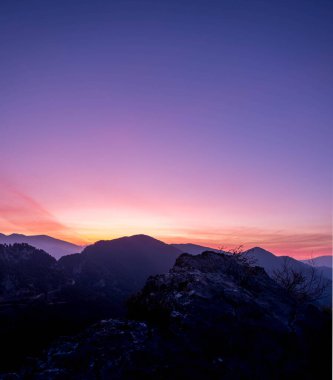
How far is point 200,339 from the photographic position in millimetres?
4430

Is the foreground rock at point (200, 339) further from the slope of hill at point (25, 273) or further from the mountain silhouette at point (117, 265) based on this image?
the slope of hill at point (25, 273)

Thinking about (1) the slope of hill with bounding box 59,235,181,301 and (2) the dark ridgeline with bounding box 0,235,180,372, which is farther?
(1) the slope of hill with bounding box 59,235,181,301

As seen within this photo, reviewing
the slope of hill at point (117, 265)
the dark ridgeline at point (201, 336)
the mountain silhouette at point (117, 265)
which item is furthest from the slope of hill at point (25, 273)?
the dark ridgeline at point (201, 336)

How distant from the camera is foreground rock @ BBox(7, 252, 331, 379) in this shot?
12.3ft

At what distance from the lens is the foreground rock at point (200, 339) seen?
3757mm

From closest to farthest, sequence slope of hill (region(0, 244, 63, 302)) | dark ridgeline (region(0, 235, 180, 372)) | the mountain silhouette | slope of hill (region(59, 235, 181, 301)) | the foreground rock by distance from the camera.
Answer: the foreground rock
dark ridgeline (region(0, 235, 180, 372))
slope of hill (region(0, 244, 63, 302))
the mountain silhouette
slope of hill (region(59, 235, 181, 301))

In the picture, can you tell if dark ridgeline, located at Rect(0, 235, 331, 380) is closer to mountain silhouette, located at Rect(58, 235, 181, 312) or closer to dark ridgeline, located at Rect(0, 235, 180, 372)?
dark ridgeline, located at Rect(0, 235, 180, 372)

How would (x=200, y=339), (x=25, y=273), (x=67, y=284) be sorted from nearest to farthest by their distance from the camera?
(x=200, y=339)
(x=25, y=273)
(x=67, y=284)

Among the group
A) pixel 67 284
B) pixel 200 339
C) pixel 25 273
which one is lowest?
pixel 67 284

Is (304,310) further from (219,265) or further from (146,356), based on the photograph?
(146,356)

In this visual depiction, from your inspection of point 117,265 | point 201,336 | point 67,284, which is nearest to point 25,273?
point 67,284

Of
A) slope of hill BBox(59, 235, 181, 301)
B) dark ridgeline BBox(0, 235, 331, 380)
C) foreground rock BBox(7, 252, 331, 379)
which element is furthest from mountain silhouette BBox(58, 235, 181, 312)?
foreground rock BBox(7, 252, 331, 379)

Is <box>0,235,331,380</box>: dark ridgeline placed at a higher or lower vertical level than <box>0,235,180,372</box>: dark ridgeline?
higher

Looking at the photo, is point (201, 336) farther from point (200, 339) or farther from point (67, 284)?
point (67, 284)
